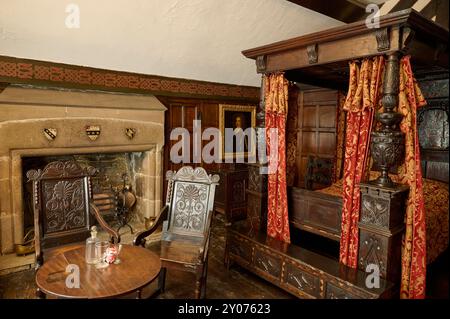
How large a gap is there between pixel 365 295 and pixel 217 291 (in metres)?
1.39

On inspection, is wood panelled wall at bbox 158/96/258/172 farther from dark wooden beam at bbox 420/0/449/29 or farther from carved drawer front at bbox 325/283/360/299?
dark wooden beam at bbox 420/0/449/29

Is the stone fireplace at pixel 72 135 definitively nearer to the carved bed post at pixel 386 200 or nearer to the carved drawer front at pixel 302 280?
the carved drawer front at pixel 302 280

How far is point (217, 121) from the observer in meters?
5.56

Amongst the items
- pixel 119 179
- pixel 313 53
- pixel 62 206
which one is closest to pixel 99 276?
pixel 62 206

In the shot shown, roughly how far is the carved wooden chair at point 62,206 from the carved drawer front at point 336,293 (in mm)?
1869

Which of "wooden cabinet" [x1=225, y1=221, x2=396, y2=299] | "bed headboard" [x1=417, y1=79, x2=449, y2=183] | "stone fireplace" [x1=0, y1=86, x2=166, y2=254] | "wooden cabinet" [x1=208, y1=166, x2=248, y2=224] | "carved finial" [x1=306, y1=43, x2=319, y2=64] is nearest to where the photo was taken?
"wooden cabinet" [x1=225, y1=221, x2=396, y2=299]

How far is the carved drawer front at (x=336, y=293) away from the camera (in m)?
2.44

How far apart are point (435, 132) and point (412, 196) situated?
260 cm

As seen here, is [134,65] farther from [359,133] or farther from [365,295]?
[365,295]

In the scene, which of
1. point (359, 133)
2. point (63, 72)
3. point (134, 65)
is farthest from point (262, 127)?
point (63, 72)

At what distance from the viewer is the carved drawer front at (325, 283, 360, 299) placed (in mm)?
2443

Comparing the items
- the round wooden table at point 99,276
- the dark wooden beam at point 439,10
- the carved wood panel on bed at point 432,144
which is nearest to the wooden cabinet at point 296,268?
the carved wood panel on bed at point 432,144

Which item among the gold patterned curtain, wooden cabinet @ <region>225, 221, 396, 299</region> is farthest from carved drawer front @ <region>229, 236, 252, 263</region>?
the gold patterned curtain

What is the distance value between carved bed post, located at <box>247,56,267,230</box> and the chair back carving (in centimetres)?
60
